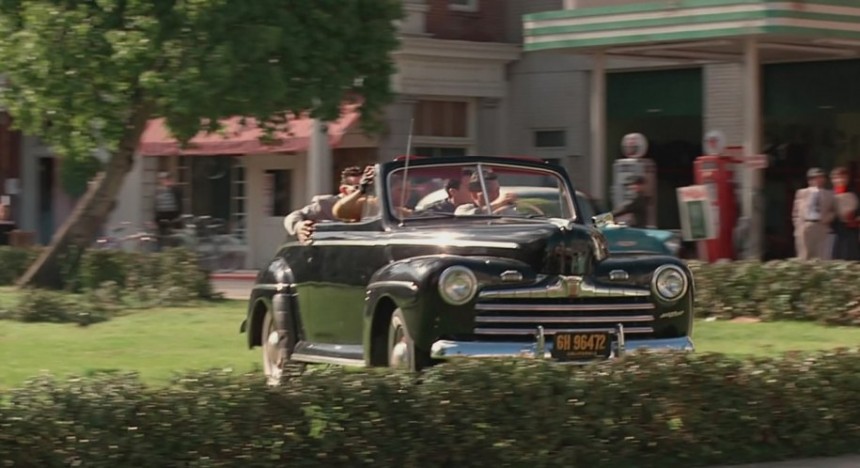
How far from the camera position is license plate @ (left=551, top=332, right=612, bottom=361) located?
1048cm

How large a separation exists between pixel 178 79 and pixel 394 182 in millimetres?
10163

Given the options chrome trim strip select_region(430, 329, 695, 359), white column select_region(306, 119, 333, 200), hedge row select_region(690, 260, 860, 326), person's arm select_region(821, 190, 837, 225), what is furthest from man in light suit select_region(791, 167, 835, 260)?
chrome trim strip select_region(430, 329, 695, 359)

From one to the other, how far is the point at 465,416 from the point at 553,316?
181 centimetres

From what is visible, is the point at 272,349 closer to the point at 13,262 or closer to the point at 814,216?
the point at 814,216

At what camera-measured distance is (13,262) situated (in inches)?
973

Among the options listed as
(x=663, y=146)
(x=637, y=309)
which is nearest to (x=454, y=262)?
(x=637, y=309)

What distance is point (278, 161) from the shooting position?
32.1 meters

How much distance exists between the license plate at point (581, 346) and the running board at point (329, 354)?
1.46 m

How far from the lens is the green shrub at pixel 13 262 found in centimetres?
2459

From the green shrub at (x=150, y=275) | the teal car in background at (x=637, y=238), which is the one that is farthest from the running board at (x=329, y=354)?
the green shrub at (x=150, y=275)

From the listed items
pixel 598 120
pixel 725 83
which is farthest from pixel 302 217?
pixel 725 83

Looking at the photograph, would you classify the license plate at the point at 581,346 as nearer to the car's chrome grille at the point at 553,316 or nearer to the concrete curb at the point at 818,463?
the car's chrome grille at the point at 553,316

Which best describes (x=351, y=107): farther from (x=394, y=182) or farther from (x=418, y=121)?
(x=394, y=182)

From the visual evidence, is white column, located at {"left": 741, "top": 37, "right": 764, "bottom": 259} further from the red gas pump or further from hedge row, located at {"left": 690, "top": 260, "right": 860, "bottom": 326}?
hedge row, located at {"left": 690, "top": 260, "right": 860, "bottom": 326}
